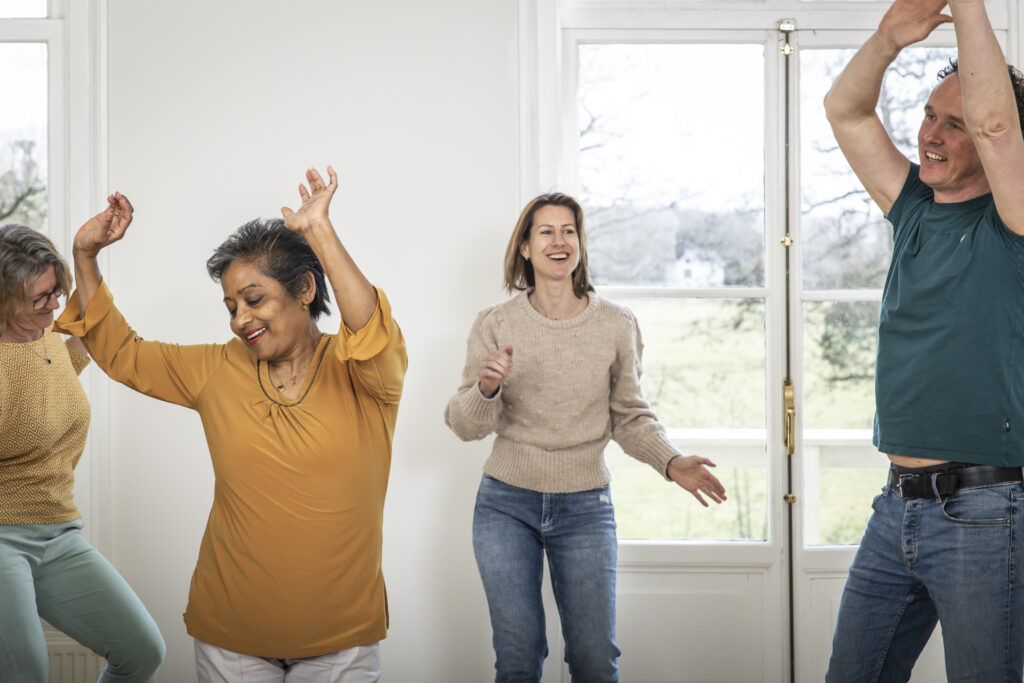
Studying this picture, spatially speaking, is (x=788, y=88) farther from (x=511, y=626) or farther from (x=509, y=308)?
(x=511, y=626)

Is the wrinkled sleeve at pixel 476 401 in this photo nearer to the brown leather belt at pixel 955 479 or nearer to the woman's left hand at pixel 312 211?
the woman's left hand at pixel 312 211

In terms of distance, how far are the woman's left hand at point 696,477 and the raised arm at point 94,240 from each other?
1.44 meters

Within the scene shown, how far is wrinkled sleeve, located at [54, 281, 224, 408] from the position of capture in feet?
6.31

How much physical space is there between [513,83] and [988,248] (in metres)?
1.68

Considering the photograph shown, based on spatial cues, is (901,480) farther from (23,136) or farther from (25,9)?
(25,9)

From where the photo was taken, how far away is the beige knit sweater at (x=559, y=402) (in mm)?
2350

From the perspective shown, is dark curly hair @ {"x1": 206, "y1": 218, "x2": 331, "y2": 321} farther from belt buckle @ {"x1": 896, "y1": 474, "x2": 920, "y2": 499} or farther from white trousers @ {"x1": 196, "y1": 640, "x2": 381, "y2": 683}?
belt buckle @ {"x1": 896, "y1": 474, "x2": 920, "y2": 499}

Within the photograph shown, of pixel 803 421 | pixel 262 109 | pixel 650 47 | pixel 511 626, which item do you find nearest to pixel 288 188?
pixel 262 109

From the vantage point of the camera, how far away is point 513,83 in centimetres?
295

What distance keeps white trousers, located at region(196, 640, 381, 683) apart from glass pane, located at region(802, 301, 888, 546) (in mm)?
1821

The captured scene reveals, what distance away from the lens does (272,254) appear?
1.88 metres

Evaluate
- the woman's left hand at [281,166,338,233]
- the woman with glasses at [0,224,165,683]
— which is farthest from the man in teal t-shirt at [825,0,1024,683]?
the woman with glasses at [0,224,165,683]

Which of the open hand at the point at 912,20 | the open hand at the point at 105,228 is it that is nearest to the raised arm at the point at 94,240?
the open hand at the point at 105,228

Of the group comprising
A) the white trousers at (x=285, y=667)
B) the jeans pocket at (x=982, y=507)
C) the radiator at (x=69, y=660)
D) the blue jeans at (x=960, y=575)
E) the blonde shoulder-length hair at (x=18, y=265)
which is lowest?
the radiator at (x=69, y=660)
